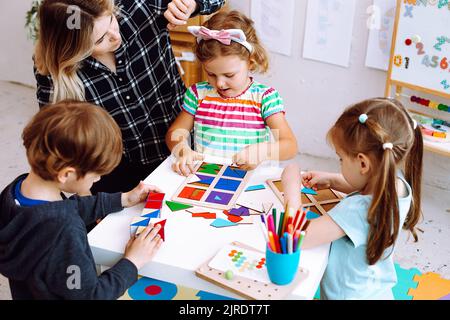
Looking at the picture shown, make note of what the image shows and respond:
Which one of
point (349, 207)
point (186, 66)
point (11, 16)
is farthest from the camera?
point (11, 16)

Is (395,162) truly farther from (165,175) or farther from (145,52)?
(145,52)

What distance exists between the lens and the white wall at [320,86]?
285 cm

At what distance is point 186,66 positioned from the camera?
3264 mm

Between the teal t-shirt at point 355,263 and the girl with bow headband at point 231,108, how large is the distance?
39 cm

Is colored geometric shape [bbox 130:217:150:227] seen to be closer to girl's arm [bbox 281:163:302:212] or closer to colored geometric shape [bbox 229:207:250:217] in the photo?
colored geometric shape [bbox 229:207:250:217]

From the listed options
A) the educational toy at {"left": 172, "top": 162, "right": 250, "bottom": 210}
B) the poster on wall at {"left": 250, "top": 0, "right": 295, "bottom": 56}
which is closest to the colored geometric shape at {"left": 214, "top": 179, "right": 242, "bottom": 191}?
the educational toy at {"left": 172, "top": 162, "right": 250, "bottom": 210}

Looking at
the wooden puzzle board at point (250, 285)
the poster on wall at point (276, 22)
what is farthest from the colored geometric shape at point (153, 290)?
the poster on wall at point (276, 22)

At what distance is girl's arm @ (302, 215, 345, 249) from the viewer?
1.22 meters

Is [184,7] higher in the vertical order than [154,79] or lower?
higher

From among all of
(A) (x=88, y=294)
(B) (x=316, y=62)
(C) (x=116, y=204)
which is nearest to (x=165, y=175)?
(C) (x=116, y=204)

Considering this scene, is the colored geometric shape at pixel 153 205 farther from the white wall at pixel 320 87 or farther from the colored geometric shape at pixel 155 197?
the white wall at pixel 320 87

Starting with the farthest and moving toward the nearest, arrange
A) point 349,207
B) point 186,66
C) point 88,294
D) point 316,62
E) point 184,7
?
point 186,66, point 316,62, point 184,7, point 349,207, point 88,294

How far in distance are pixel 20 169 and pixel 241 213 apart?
7.03 ft

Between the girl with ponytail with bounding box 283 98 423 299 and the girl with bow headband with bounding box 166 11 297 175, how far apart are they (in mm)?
355
